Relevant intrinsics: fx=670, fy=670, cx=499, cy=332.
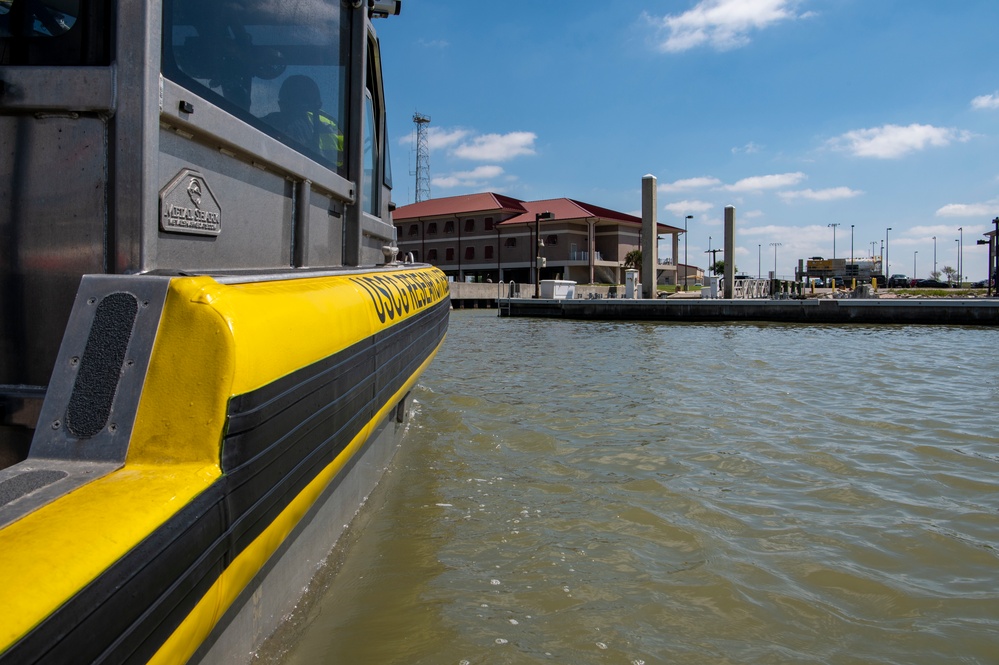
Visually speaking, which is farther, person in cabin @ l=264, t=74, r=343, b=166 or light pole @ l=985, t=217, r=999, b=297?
light pole @ l=985, t=217, r=999, b=297

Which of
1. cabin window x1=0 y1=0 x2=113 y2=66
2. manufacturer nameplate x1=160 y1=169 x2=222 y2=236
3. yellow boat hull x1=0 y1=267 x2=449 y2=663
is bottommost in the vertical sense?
yellow boat hull x1=0 y1=267 x2=449 y2=663

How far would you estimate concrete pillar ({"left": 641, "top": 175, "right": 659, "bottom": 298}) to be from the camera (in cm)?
3070

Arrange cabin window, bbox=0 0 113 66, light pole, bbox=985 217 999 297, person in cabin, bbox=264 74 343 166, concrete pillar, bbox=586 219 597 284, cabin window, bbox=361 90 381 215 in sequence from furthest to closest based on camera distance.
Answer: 1. concrete pillar, bbox=586 219 597 284
2. light pole, bbox=985 217 999 297
3. cabin window, bbox=361 90 381 215
4. person in cabin, bbox=264 74 343 166
5. cabin window, bbox=0 0 113 66

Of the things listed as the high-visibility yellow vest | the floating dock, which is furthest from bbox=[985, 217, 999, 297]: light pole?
the high-visibility yellow vest

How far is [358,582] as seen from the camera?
2629 millimetres

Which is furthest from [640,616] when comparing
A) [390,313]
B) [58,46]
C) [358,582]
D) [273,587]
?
[58,46]

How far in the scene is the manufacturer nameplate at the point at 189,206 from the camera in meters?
1.78

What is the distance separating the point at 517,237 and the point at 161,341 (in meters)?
52.7

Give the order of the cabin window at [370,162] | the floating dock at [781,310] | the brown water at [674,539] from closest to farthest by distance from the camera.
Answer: the brown water at [674,539], the cabin window at [370,162], the floating dock at [781,310]

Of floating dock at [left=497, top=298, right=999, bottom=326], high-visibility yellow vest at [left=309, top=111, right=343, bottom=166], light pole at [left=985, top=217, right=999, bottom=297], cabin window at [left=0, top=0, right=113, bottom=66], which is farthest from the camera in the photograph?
light pole at [left=985, top=217, right=999, bottom=297]

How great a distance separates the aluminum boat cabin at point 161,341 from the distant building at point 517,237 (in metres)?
48.7

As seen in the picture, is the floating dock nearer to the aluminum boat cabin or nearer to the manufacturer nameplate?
the aluminum boat cabin

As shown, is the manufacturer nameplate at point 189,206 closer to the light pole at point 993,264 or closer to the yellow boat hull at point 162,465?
the yellow boat hull at point 162,465

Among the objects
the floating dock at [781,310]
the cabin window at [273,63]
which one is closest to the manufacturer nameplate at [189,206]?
the cabin window at [273,63]
